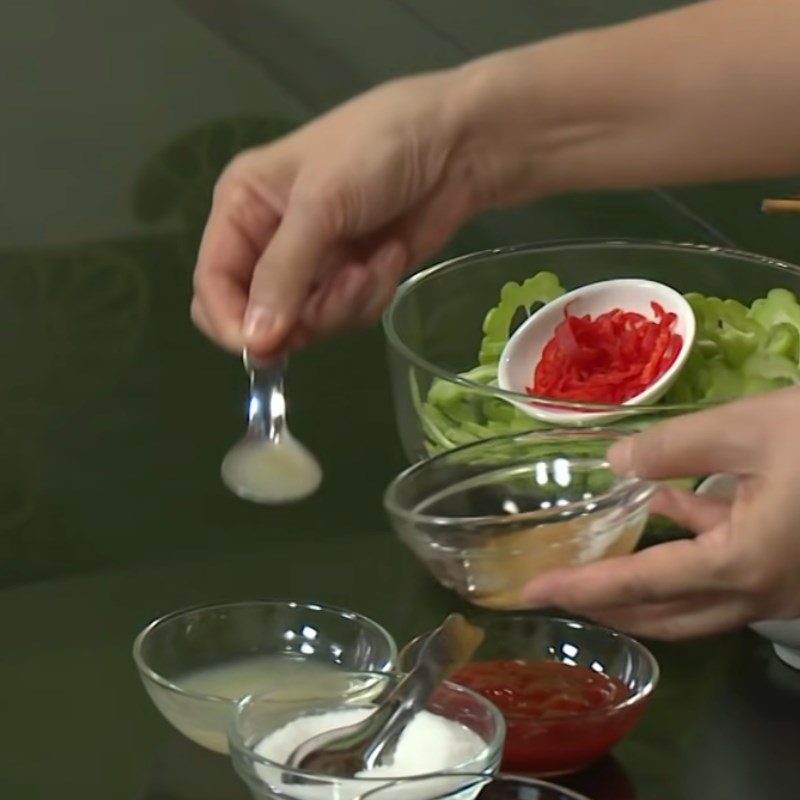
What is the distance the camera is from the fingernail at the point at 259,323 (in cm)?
89

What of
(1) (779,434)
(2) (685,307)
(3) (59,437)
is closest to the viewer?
(1) (779,434)

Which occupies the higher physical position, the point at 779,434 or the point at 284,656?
the point at 779,434

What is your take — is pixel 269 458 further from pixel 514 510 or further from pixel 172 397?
pixel 172 397

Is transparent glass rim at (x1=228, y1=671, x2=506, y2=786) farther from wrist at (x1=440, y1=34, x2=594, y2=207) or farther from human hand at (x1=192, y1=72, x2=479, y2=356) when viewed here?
wrist at (x1=440, y1=34, x2=594, y2=207)

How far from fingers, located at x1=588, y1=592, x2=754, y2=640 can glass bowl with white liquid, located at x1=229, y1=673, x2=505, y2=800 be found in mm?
81

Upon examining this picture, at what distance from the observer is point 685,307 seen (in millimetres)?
1053

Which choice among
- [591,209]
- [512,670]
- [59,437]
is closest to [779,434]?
[512,670]

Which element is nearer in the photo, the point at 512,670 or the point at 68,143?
the point at 512,670

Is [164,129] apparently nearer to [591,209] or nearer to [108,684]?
[591,209]

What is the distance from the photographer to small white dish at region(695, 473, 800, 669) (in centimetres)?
89

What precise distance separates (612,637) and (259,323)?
24 cm

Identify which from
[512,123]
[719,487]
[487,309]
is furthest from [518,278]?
[719,487]

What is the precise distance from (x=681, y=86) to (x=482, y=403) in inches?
7.9

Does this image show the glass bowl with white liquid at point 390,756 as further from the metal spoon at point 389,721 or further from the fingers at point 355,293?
the fingers at point 355,293
